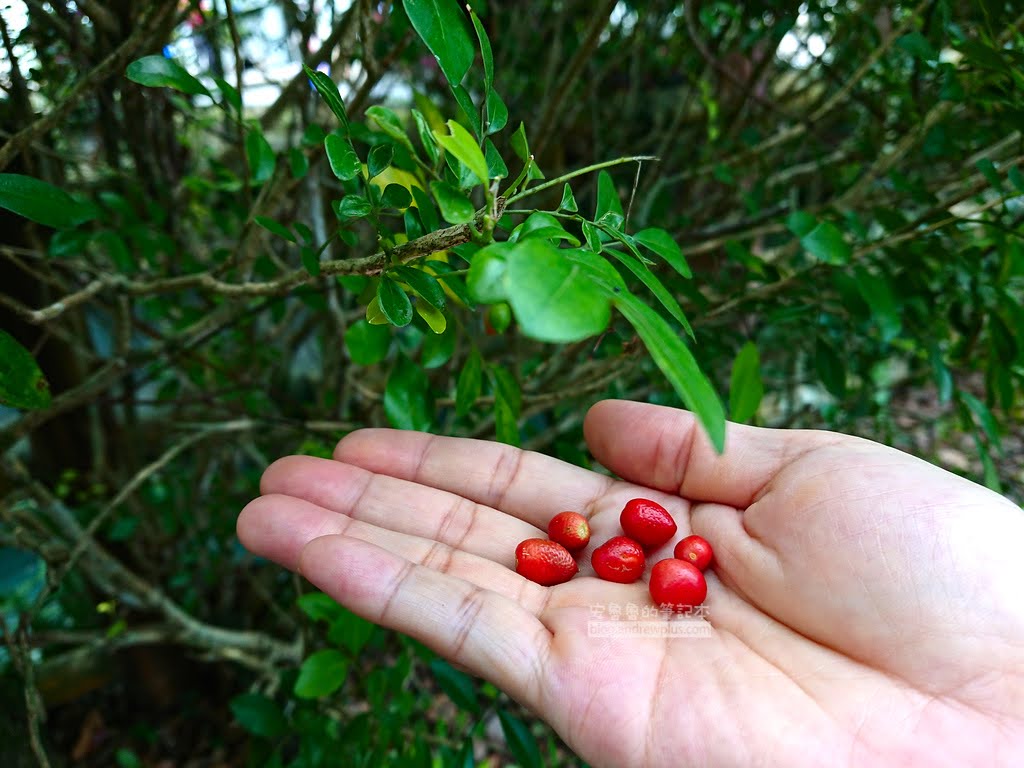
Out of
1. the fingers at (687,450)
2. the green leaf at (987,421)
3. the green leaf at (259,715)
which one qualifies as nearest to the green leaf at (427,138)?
the fingers at (687,450)

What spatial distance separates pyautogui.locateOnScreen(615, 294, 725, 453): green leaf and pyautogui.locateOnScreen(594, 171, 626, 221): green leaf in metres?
0.32

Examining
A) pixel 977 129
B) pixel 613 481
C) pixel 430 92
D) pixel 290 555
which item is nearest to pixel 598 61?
pixel 430 92

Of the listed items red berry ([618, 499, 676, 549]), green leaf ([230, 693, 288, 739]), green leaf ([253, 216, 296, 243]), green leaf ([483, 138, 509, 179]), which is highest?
green leaf ([483, 138, 509, 179])

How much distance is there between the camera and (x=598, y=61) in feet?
7.70

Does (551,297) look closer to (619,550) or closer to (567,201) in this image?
(567,201)

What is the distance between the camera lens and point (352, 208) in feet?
2.60

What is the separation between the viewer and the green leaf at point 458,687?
129 cm

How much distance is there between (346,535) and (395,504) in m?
0.14

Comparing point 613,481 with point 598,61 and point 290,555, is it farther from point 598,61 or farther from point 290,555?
point 598,61

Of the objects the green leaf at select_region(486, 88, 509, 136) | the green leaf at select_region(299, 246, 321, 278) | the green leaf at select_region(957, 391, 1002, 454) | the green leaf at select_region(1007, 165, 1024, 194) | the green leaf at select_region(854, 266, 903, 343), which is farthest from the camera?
the green leaf at select_region(957, 391, 1002, 454)

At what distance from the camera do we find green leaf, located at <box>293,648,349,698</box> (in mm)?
1233

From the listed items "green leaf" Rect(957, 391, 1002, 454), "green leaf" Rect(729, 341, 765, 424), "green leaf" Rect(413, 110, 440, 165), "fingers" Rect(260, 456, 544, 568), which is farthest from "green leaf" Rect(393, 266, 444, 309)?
"green leaf" Rect(957, 391, 1002, 454)

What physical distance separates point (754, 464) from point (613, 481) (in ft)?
0.89

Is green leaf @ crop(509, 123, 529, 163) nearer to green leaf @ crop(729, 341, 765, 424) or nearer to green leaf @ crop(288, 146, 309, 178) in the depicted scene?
green leaf @ crop(288, 146, 309, 178)
